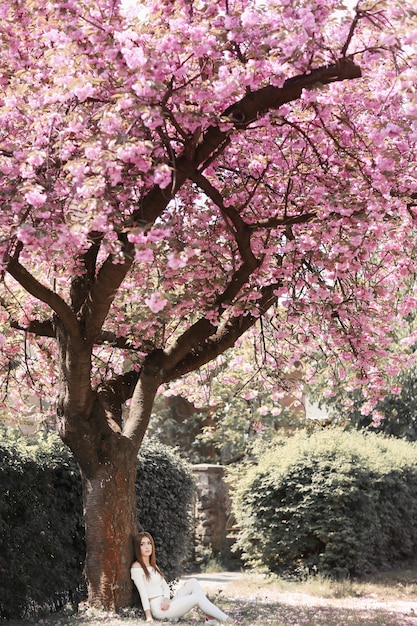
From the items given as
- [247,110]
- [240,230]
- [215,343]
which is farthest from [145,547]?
[247,110]

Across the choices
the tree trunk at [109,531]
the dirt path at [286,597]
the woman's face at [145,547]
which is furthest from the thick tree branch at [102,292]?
the dirt path at [286,597]

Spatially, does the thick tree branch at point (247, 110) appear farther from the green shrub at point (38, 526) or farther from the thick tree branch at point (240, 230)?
the green shrub at point (38, 526)

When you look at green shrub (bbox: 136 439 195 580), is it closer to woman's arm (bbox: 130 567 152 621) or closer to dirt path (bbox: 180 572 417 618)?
dirt path (bbox: 180 572 417 618)

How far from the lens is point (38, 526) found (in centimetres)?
870

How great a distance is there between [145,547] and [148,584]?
0.37m

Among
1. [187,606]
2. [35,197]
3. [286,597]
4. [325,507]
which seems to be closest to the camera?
[35,197]

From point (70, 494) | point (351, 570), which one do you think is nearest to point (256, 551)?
point (351, 570)

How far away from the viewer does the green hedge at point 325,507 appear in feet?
42.0

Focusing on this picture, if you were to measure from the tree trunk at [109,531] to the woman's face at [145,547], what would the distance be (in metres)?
0.14

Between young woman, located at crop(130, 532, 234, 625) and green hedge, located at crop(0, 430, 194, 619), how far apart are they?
0.98 meters

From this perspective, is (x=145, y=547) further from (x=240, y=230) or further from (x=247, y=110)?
(x=247, y=110)

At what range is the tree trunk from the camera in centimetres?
836

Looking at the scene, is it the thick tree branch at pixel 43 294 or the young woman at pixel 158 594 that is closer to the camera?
the thick tree branch at pixel 43 294

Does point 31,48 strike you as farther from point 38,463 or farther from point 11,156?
point 38,463
